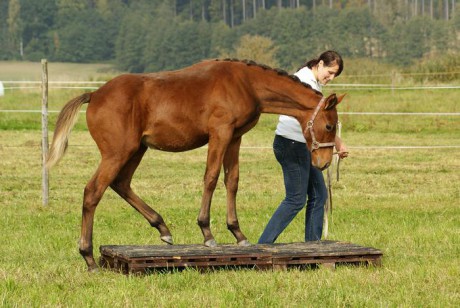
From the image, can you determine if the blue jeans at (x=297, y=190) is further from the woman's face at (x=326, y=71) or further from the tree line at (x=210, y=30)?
the tree line at (x=210, y=30)

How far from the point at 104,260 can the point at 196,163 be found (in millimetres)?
11616

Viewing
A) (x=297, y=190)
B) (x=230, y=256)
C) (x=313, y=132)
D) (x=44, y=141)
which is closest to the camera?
(x=230, y=256)

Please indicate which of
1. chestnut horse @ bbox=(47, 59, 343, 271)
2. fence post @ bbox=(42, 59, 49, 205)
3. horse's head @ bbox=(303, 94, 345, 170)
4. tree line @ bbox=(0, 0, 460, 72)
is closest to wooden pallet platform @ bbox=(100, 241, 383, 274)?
chestnut horse @ bbox=(47, 59, 343, 271)

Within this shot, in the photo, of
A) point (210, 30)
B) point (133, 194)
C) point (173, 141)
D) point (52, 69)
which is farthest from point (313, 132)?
point (210, 30)

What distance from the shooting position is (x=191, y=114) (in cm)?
823

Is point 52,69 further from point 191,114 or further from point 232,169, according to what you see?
point 191,114

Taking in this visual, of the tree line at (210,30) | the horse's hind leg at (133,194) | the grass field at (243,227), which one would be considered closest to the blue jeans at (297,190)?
the grass field at (243,227)

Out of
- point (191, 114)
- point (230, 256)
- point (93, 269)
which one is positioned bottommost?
point (93, 269)

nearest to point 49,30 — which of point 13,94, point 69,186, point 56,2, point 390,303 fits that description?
point 56,2

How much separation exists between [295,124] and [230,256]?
61.4 inches

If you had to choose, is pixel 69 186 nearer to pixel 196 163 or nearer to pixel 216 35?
pixel 196 163

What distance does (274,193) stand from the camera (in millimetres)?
15047

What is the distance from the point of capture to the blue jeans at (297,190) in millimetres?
Answer: 8969

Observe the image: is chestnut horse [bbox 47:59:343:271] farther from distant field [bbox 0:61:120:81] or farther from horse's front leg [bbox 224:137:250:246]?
distant field [bbox 0:61:120:81]
